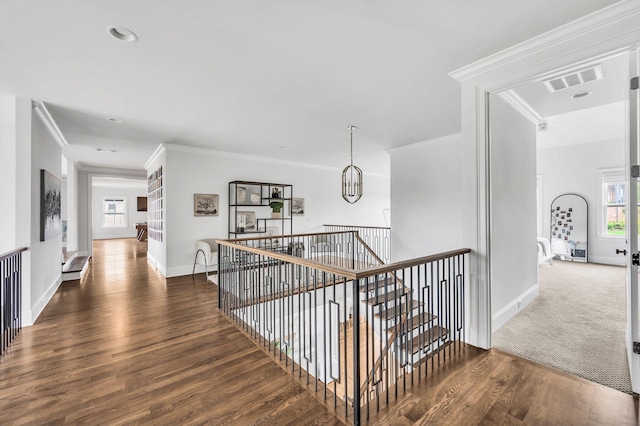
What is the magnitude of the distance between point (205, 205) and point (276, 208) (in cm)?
162

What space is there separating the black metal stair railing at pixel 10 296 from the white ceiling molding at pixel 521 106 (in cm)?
515

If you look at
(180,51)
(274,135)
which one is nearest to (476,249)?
(180,51)

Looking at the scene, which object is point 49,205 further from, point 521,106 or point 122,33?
point 521,106

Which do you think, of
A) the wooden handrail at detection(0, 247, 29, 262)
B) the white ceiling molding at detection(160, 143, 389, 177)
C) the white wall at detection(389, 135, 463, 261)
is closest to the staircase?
the white wall at detection(389, 135, 463, 261)

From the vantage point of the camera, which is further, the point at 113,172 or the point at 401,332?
the point at 113,172

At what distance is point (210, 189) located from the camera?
233 inches

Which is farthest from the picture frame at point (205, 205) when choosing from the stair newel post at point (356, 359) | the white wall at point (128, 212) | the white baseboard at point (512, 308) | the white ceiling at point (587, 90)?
the white wall at point (128, 212)

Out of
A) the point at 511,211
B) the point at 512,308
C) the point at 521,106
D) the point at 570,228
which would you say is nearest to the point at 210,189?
the point at 511,211

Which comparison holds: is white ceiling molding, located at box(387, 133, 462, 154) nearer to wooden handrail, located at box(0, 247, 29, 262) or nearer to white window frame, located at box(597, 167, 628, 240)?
white window frame, located at box(597, 167, 628, 240)

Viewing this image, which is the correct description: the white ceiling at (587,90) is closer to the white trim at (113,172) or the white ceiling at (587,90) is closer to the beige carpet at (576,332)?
the beige carpet at (576,332)

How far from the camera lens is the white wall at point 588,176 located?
248 inches

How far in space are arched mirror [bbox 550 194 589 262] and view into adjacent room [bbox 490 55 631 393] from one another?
0.06 feet

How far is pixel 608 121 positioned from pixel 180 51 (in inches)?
275

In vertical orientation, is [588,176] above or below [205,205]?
above
